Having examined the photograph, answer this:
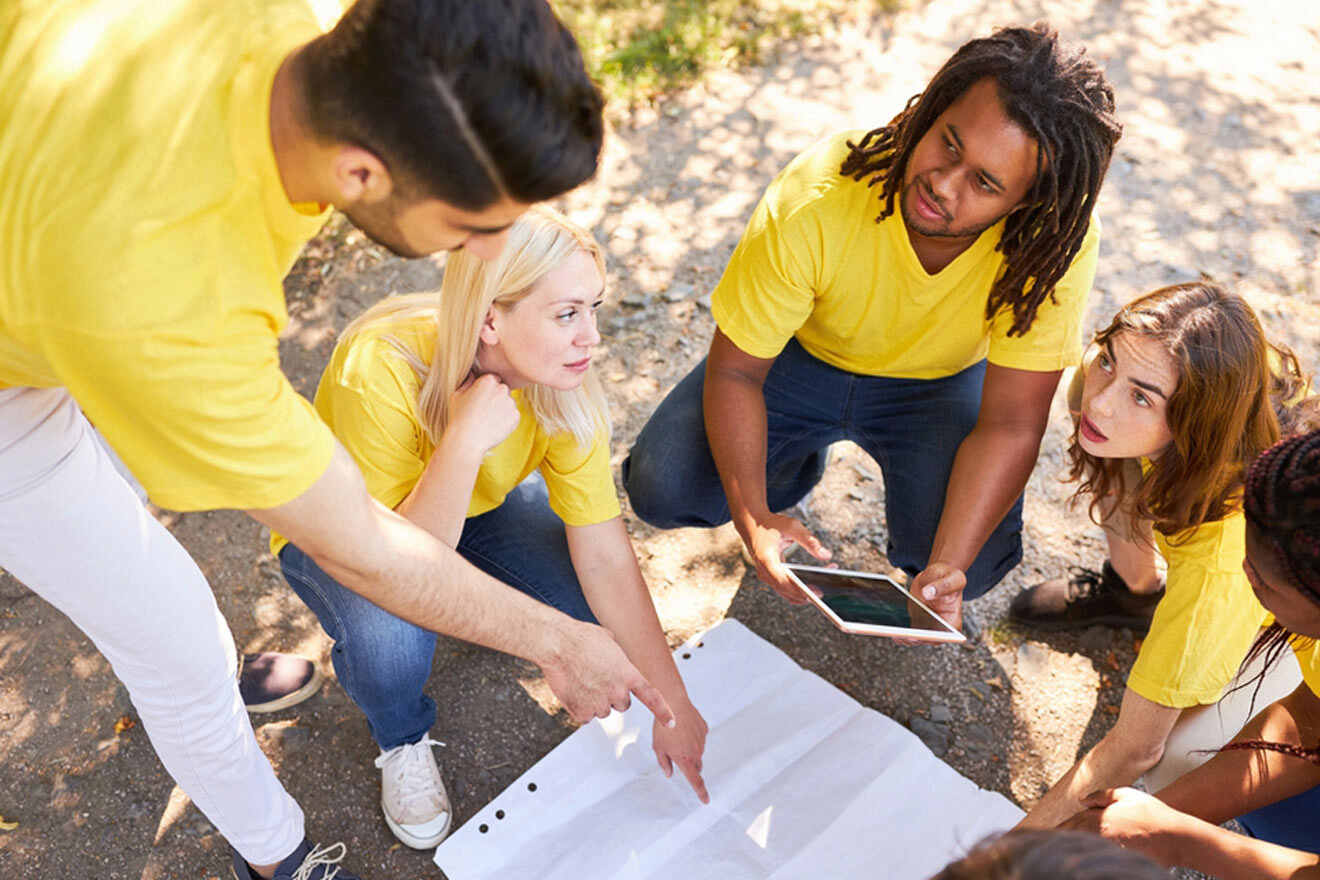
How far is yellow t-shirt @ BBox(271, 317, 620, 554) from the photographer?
2.09 meters

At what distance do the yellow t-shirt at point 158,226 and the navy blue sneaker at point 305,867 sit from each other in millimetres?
1209

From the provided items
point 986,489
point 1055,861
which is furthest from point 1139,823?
point 1055,861

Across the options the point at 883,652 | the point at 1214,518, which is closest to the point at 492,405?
the point at 883,652

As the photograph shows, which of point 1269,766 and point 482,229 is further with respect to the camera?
point 1269,766

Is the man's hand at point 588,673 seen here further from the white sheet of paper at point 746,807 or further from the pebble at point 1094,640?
the pebble at point 1094,640

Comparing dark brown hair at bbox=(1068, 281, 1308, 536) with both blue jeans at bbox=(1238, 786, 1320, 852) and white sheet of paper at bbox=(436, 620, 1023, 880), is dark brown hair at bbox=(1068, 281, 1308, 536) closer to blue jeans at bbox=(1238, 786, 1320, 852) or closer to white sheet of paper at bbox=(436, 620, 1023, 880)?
blue jeans at bbox=(1238, 786, 1320, 852)

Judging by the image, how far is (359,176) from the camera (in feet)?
4.08

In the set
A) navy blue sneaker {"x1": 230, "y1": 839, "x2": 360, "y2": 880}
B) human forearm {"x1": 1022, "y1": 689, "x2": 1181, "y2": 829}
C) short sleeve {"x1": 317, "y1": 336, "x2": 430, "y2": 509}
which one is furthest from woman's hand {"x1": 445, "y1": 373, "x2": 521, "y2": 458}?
human forearm {"x1": 1022, "y1": 689, "x2": 1181, "y2": 829}

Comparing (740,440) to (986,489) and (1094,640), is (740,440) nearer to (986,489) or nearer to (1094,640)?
(986,489)

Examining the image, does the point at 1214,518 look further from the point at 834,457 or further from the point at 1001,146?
the point at 834,457

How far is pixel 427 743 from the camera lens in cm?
244

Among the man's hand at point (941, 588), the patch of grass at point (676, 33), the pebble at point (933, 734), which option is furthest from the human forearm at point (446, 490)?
the patch of grass at point (676, 33)

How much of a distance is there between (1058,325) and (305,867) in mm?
2179

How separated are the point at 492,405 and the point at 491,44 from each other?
1037 mm
